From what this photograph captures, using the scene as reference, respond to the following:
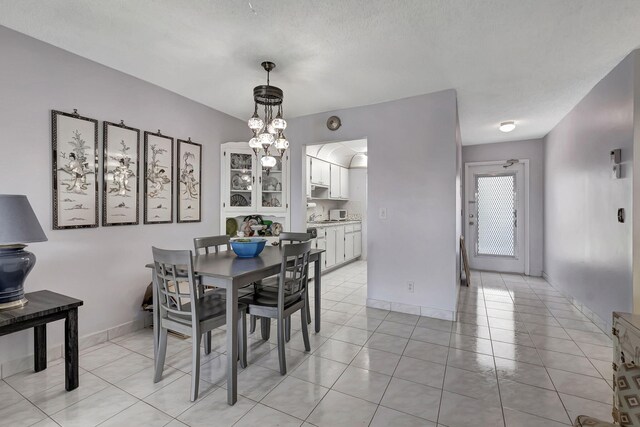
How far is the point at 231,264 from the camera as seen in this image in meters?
2.22

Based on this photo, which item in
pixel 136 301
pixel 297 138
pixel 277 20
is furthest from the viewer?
pixel 297 138

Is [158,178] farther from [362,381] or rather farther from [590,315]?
[590,315]

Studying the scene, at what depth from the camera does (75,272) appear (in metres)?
2.53

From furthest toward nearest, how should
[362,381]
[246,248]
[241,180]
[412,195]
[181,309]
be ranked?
[241,180]
[412,195]
[246,248]
[362,381]
[181,309]

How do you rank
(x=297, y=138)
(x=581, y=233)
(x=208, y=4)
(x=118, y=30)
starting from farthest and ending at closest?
(x=297, y=138), (x=581, y=233), (x=118, y=30), (x=208, y=4)

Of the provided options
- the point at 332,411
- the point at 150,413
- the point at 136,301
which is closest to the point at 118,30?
the point at 136,301

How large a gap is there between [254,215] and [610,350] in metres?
4.00

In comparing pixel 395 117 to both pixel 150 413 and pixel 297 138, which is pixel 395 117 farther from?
pixel 150 413

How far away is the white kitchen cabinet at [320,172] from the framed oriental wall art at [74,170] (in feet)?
10.7

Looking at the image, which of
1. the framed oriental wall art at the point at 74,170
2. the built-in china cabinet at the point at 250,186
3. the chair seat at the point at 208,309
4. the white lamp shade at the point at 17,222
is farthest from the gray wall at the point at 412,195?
the white lamp shade at the point at 17,222

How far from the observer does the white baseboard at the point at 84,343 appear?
2160mm

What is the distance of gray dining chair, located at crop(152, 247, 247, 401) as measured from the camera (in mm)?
1871

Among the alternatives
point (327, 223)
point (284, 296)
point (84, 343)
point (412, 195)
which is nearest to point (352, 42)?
point (412, 195)

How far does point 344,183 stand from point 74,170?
5028 mm
